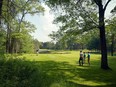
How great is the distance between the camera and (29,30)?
186ft

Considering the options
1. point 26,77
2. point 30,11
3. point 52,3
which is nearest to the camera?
point 26,77

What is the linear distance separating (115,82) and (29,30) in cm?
3796

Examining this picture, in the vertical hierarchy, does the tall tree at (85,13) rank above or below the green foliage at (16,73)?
above

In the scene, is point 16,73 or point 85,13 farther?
point 85,13

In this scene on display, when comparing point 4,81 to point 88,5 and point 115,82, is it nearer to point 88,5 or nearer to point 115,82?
point 115,82

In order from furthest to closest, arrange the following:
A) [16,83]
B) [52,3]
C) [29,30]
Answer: [29,30] → [52,3] → [16,83]

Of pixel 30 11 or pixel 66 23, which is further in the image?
pixel 30 11

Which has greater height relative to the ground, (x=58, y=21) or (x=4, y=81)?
(x=58, y=21)

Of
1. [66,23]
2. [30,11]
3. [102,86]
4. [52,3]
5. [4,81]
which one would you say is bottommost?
[102,86]

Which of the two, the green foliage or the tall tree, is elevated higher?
the tall tree

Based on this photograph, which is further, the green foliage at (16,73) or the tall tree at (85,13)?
the tall tree at (85,13)

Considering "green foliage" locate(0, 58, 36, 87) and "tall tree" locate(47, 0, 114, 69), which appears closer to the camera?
"green foliage" locate(0, 58, 36, 87)

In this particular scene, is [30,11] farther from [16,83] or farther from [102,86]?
[16,83]

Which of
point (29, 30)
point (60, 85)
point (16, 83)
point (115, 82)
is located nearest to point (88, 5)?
point (115, 82)
